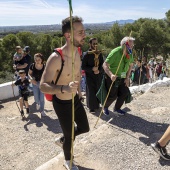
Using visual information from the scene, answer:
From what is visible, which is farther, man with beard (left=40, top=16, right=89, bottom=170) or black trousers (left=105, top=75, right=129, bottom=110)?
black trousers (left=105, top=75, right=129, bottom=110)

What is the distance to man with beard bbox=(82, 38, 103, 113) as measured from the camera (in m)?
5.73

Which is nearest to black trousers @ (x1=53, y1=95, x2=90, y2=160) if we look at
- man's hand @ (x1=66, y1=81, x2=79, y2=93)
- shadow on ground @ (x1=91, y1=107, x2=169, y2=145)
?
man's hand @ (x1=66, y1=81, x2=79, y2=93)

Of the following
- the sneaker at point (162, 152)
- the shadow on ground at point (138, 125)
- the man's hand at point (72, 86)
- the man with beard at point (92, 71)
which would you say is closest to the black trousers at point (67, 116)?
the man's hand at point (72, 86)

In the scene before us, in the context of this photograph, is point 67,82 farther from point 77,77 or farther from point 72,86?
point 72,86

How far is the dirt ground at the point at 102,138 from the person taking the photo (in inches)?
140

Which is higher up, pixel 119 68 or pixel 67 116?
pixel 119 68

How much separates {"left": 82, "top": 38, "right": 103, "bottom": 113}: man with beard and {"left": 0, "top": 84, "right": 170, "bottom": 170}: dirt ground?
35cm

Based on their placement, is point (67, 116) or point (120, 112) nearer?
point (67, 116)

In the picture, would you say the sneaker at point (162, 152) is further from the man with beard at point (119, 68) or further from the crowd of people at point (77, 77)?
the man with beard at point (119, 68)

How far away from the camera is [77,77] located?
10.3ft

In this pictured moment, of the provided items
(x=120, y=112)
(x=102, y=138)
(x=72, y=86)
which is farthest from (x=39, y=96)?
(x=72, y=86)

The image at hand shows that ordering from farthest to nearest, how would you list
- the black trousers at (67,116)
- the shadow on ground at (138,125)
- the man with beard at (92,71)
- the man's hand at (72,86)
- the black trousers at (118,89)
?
the man with beard at (92,71)
the black trousers at (118,89)
the shadow on ground at (138,125)
the black trousers at (67,116)
the man's hand at (72,86)

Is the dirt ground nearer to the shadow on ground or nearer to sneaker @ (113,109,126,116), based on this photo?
the shadow on ground

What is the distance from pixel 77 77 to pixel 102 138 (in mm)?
1505
